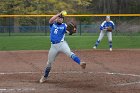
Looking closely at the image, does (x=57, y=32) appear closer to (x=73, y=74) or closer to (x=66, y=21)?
(x=73, y=74)

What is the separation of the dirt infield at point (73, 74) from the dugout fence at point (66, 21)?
52.4 feet

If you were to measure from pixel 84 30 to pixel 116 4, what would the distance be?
807 inches

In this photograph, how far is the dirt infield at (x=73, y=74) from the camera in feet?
32.2

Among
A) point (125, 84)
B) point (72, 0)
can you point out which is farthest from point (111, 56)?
point (72, 0)

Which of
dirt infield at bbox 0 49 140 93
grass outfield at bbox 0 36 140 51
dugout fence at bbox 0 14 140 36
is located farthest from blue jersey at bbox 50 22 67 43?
dugout fence at bbox 0 14 140 36

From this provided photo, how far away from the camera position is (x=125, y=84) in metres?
10.5

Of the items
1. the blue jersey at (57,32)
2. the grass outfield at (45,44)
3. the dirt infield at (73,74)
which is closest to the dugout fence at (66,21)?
the grass outfield at (45,44)

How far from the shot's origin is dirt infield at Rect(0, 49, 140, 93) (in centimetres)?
981

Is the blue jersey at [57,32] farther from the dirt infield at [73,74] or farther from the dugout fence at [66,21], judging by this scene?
the dugout fence at [66,21]

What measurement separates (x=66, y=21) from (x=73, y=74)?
77.1ft

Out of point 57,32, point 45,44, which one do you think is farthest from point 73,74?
point 45,44

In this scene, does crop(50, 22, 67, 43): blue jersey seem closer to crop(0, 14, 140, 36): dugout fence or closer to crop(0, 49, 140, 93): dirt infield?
crop(0, 49, 140, 93): dirt infield

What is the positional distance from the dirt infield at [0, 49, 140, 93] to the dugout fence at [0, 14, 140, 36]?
629 inches

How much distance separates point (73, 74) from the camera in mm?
12594
